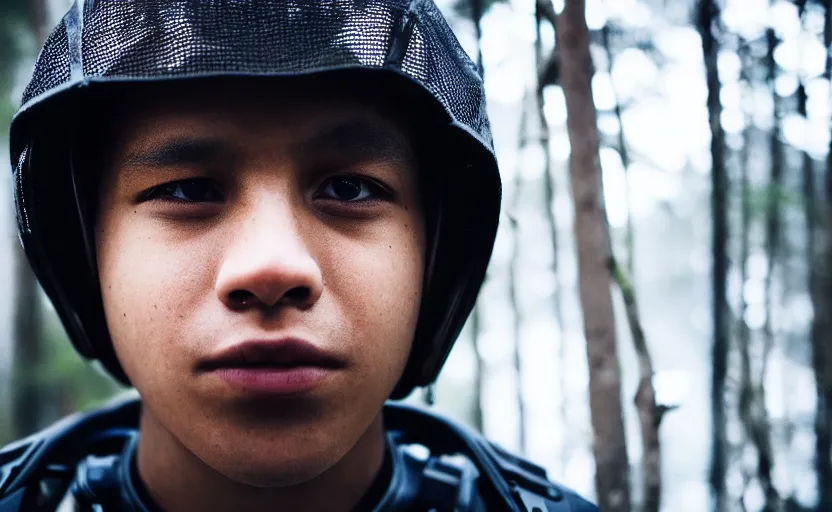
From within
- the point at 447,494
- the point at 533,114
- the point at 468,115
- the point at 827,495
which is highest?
the point at 533,114

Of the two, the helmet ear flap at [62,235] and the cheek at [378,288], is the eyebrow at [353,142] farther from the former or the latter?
the helmet ear flap at [62,235]

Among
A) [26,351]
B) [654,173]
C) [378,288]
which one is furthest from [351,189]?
[26,351]

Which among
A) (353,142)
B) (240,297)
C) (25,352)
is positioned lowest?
(25,352)

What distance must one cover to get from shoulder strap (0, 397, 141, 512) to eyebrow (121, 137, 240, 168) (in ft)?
2.23

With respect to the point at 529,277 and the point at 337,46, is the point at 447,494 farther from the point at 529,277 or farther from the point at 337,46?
the point at 529,277

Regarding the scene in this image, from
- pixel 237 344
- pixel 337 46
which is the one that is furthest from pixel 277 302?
pixel 337 46

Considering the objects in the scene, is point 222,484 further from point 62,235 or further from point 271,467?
point 62,235

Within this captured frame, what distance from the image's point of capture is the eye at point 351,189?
847 millimetres

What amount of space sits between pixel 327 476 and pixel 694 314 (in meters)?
5.58

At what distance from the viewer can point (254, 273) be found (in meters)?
0.71

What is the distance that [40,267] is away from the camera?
1056mm

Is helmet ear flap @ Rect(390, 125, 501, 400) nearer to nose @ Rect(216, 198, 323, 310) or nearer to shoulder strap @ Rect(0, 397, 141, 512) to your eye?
nose @ Rect(216, 198, 323, 310)

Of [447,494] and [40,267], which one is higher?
[40,267]

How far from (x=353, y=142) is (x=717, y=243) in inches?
50.5
